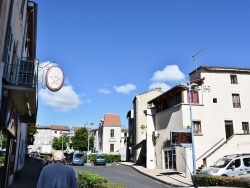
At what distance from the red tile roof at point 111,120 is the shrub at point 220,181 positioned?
1972 inches

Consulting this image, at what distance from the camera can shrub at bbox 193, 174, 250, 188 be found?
13.4 meters

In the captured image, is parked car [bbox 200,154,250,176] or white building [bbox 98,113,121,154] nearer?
parked car [bbox 200,154,250,176]

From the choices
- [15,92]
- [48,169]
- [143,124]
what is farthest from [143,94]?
[48,169]

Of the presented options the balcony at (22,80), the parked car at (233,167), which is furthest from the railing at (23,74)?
the parked car at (233,167)

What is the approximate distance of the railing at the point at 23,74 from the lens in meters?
9.05

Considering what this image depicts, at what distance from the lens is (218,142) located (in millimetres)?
26641

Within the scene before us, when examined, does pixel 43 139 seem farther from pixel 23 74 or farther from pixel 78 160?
pixel 23 74

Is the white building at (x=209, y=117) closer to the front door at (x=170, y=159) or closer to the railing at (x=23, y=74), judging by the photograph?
the front door at (x=170, y=159)

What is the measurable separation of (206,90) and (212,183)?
45.7 feet

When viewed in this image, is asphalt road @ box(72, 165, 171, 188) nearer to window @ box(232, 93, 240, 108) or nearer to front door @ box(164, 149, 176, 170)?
front door @ box(164, 149, 176, 170)

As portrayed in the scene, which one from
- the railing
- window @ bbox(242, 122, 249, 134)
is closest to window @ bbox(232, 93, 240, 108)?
window @ bbox(242, 122, 249, 134)

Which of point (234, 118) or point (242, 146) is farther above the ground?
point (234, 118)

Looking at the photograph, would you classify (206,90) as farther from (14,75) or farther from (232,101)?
(14,75)

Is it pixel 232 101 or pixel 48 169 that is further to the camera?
pixel 232 101
